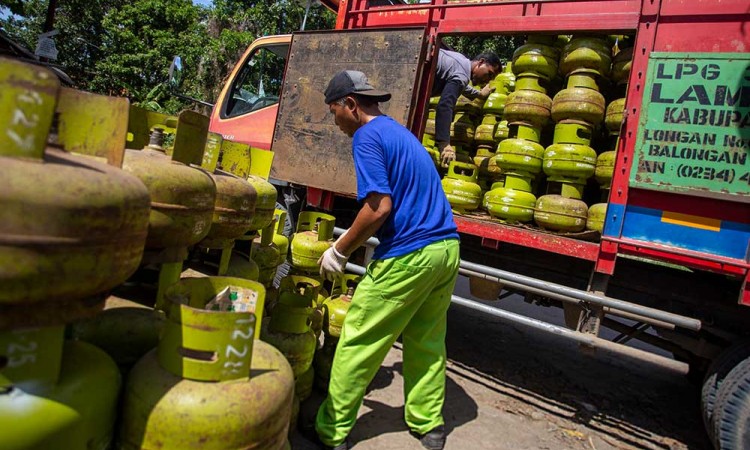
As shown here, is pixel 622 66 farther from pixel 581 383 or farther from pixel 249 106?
pixel 249 106

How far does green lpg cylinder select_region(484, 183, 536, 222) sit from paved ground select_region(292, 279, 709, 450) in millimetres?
1329

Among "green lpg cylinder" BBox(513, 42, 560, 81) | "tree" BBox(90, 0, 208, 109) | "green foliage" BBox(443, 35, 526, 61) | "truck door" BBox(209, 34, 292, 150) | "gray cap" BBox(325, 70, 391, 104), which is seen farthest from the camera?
"tree" BBox(90, 0, 208, 109)

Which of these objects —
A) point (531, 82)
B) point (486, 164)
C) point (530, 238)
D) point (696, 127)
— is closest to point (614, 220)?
point (530, 238)

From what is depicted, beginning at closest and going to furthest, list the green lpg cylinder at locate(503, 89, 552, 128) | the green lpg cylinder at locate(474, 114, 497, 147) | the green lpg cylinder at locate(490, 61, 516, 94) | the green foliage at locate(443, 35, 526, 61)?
the green lpg cylinder at locate(503, 89, 552, 128), the green lpg cylinder at locate(474, 114, 497, 147), the green lpg cylinder at locate(490, 61, 516, 94), the green foliage at locate(443, 35, 526, 61)

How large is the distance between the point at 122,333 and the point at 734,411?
10.3ft

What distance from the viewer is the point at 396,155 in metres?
2.36

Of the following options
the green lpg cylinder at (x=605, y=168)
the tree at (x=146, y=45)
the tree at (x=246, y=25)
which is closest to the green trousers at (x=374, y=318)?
the green lpg cylinder at (x=605, y=168)

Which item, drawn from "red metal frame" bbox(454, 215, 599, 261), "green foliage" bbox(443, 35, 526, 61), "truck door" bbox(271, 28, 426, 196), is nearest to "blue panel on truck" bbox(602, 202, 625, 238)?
"red metal frame" bbox(454, 215, 599, 261)

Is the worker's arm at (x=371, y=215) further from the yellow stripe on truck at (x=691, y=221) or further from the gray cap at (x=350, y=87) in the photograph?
the yellow stripe on truck at (x=691, y=221)

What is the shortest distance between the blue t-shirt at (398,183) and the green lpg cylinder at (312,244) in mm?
1149

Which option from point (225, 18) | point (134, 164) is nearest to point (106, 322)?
point (134, 164)

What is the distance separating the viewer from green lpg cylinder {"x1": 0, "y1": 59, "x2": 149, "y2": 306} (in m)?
1.03

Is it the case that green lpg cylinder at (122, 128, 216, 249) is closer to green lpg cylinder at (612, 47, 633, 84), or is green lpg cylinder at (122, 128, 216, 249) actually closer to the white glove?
the white glove

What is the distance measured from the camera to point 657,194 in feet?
9.45
